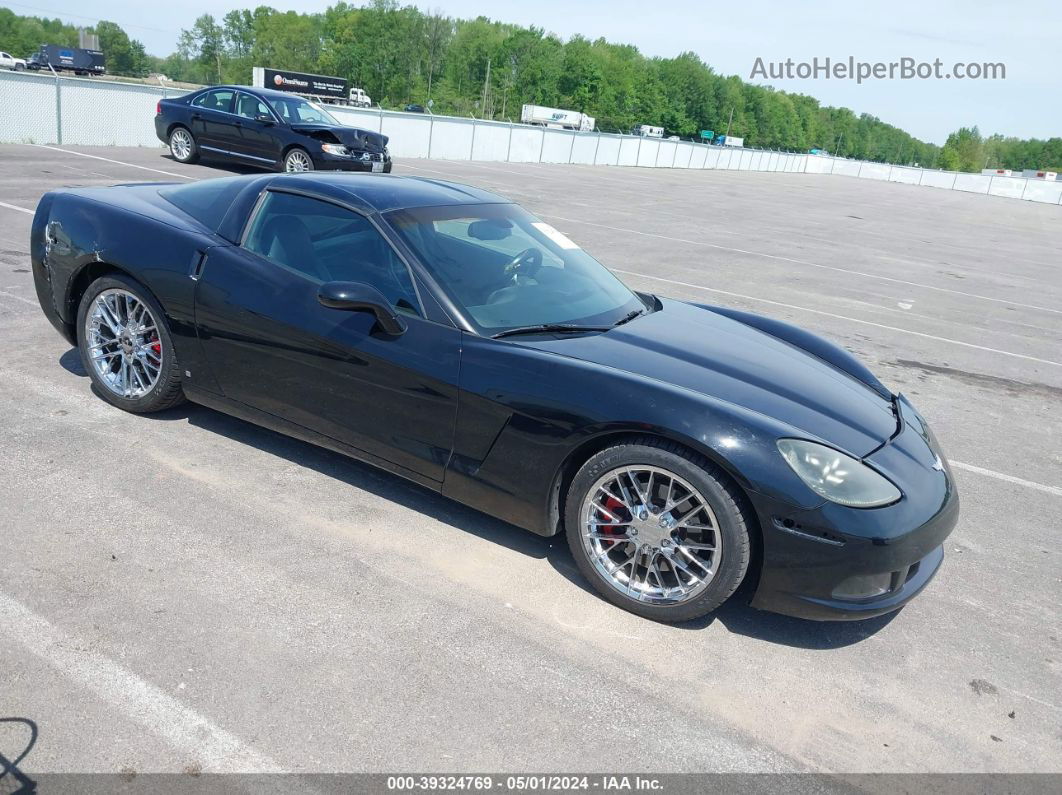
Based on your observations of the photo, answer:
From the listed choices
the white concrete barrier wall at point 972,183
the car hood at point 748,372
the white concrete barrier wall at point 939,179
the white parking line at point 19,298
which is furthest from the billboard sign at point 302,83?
the car hood at point 748,372

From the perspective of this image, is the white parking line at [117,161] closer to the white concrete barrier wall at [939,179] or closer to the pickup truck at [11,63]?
the pickup truck at [11,63]

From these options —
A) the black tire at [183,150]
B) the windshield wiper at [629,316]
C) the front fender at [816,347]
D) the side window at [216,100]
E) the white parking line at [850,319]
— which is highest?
the side window at [216,100]

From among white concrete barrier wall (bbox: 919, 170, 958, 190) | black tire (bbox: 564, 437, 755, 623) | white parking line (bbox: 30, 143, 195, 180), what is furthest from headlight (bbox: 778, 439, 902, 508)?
white concrete barrier wall (bbox: 919, 170, 958, 190)

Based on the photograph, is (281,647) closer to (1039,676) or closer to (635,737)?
(635,737)

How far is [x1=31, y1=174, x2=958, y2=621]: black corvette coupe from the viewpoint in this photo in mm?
3199

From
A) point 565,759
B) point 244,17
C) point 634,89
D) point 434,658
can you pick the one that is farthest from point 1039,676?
point 244,17

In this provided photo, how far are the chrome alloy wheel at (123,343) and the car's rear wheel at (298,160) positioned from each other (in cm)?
1167

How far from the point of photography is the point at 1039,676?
331 centimetres

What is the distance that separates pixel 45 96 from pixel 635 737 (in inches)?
767

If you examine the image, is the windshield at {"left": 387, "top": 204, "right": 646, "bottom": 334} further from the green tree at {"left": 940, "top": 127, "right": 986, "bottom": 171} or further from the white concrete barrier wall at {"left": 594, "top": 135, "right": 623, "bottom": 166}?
the green tree at {"left": 940, "top": 127, "right": 986, "bottom": 171}

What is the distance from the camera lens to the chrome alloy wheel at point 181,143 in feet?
56.0

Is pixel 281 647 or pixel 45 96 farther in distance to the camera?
pixel 45 96

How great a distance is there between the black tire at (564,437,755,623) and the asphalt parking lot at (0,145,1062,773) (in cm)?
8

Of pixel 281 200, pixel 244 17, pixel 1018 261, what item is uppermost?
pixel 244 17
